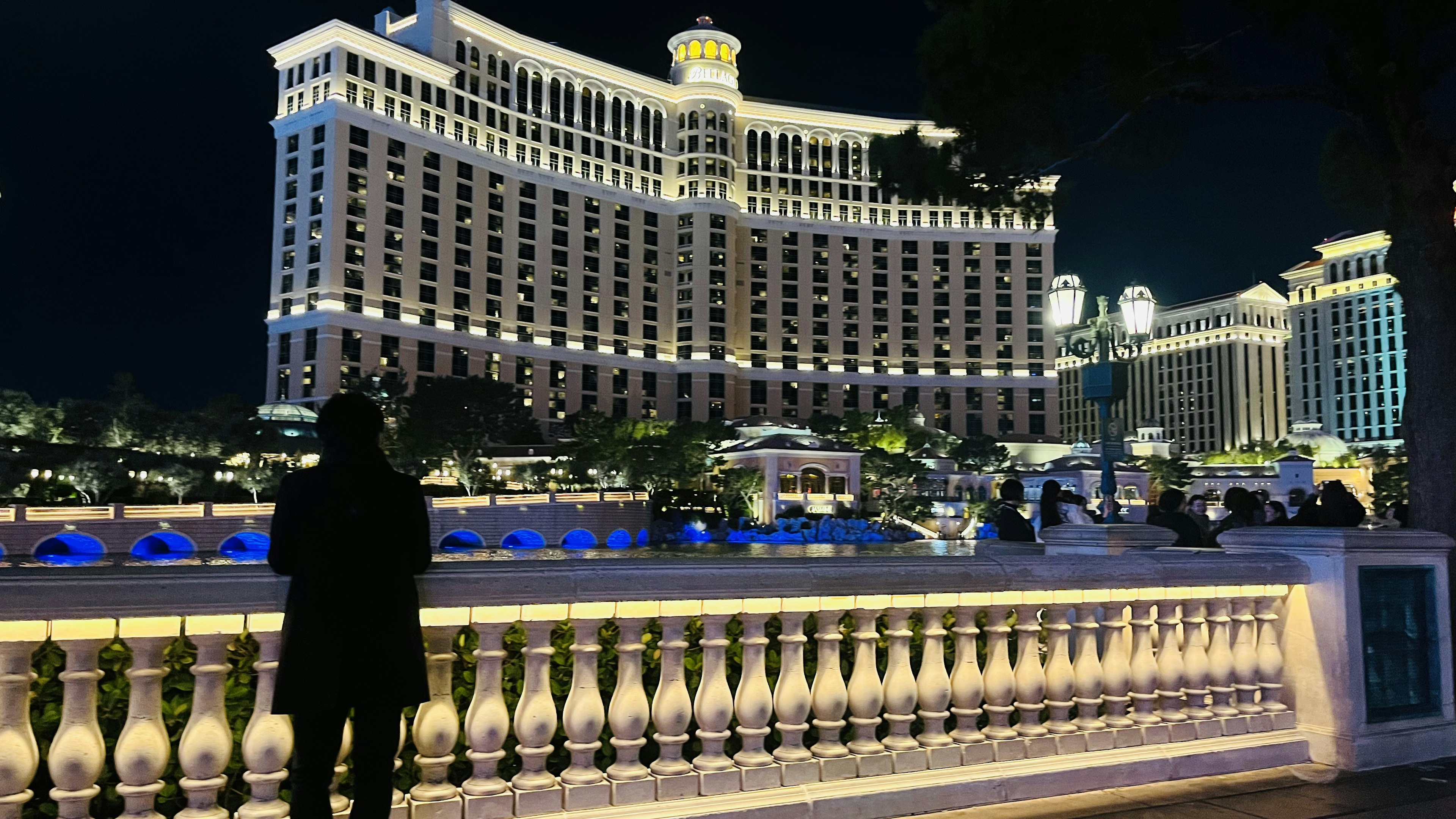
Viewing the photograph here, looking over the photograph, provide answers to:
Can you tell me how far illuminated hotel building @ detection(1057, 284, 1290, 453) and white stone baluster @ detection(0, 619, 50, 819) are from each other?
131m

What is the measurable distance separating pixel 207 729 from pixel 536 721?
1104 mm

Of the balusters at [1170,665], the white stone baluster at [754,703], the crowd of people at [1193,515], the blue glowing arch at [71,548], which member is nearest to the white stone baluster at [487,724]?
the white stone baluster at [754,703]

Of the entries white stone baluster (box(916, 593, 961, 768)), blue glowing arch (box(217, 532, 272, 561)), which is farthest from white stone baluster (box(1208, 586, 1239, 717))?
blue glowing arch (box(217, 532, 272, 561))

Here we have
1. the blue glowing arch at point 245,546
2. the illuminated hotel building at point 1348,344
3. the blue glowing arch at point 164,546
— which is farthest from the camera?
the illuminated hotel building at point 1348,344

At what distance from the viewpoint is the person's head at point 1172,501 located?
367 inches

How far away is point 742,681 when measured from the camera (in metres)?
4.11

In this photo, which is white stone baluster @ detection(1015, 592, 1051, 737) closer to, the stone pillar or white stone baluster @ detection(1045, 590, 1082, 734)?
white stone baluster @ detection(1045, 590, 1082, 734)

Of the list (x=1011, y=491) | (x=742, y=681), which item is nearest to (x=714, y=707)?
(x=742, y=681)

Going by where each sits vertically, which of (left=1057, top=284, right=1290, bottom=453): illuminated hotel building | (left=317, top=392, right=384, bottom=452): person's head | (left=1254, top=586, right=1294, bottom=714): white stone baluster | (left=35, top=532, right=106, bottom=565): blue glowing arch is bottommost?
(left=35, top=532, right=106, bottom=565): blue glowing arch

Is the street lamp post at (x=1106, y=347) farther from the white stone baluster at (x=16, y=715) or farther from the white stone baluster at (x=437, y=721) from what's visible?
the white stone baluster at (x=16, y=715)

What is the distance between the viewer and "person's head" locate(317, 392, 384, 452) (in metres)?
3.33

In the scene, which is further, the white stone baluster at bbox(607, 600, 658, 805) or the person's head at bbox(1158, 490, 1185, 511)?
the person's head at bbox(1158, 490, 1185, 511)

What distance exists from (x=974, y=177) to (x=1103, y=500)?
17.8 feet

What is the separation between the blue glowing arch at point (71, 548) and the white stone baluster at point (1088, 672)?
4462 centimetres
